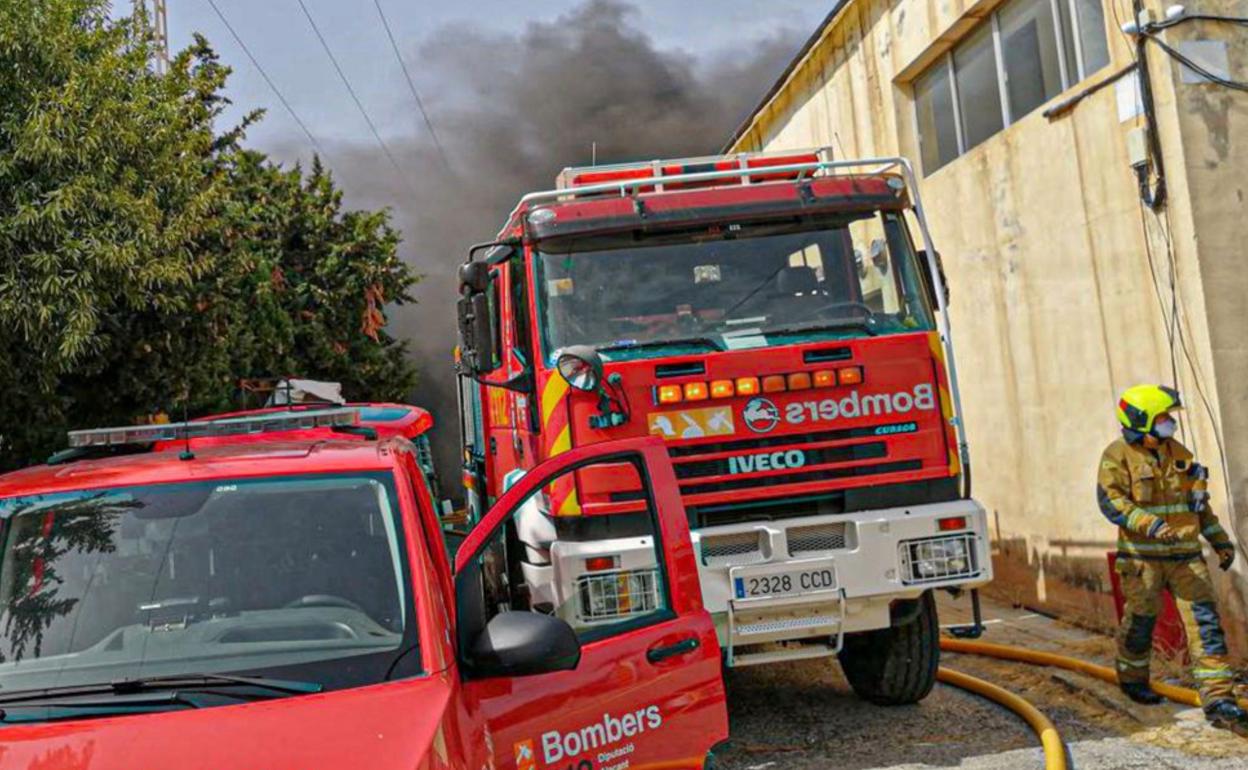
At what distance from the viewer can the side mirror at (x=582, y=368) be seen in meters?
5.69

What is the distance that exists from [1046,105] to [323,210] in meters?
17.5

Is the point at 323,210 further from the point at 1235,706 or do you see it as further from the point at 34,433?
the point at 1235,706

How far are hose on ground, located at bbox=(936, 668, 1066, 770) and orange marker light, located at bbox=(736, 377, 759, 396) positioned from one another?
2.09 m

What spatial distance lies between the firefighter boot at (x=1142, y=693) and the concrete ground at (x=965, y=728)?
0.18 ft

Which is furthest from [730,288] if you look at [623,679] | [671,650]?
[623,679]

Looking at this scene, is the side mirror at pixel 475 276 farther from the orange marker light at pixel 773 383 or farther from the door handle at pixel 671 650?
the door handle at pixel 671 650

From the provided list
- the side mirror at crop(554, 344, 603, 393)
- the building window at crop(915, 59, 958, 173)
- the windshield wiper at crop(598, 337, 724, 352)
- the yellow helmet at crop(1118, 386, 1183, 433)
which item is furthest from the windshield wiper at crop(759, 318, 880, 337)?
the building window at crop(915, 59, 958, 173)

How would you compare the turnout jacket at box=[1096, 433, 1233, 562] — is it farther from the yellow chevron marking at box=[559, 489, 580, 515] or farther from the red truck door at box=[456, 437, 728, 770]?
the red truck door at box=[456, 437, 728, 770]

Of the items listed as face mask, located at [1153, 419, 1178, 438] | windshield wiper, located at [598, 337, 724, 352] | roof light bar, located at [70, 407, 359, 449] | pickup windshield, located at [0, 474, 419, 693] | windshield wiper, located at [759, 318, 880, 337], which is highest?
windshield wiper, located at [759, 318, 880, 337]

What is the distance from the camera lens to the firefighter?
6062mm

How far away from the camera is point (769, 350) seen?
19.3 ft

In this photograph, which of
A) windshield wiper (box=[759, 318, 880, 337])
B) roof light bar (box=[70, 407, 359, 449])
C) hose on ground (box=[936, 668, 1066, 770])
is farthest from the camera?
windshield wiper (box=[759, 318, 880, 337])

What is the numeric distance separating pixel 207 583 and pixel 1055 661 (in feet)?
18.1

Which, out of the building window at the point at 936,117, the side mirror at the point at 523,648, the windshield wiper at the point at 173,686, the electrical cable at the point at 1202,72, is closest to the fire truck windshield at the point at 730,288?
the electrical cable at the point at 1202,72
